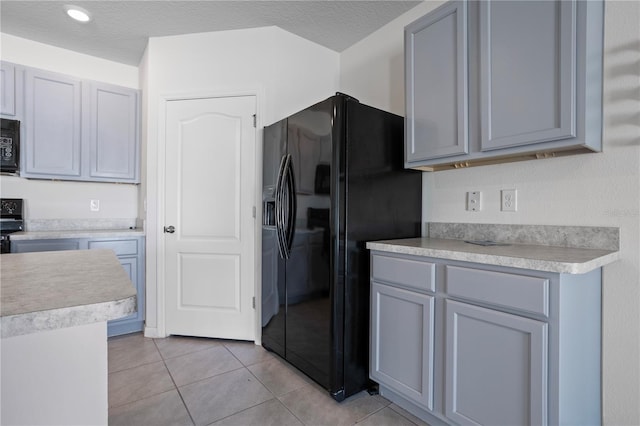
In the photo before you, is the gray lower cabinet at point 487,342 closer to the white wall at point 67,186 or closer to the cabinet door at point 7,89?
the white wall at point 67,186

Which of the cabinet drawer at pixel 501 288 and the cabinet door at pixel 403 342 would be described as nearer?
the cabinet drawer at pixel 501 288

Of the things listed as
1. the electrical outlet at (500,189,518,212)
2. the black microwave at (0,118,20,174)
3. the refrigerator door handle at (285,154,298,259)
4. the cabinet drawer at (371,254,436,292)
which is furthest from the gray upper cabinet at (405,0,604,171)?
the black microwave at (0,118,20,174)

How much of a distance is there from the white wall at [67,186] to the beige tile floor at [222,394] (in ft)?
4.79

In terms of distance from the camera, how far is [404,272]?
1.64m

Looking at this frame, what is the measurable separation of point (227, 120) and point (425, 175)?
5.47 feet

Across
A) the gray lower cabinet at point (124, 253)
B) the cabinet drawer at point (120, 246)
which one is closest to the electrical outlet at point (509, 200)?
the gray lower cabinet at point (124, 253)

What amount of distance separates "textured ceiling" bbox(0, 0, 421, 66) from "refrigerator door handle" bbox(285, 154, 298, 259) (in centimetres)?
121

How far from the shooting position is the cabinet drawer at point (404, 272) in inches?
60.3

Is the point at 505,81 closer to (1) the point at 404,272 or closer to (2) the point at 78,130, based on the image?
(1) the point at 404,272

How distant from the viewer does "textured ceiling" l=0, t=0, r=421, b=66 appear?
2.34m

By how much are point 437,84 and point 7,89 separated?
3.35 m

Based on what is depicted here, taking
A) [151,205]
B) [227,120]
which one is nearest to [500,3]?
[227,120]

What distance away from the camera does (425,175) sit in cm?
220

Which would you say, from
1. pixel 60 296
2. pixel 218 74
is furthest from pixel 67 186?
pixel 60 296
